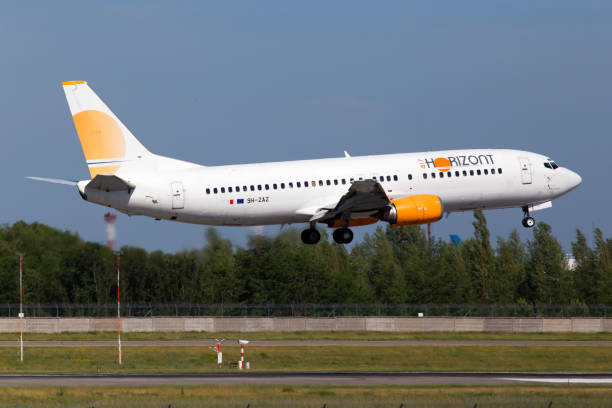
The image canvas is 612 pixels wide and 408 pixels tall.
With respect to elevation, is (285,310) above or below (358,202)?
below

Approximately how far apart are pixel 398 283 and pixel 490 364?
5347 centimetres

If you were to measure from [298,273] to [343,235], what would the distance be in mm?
48798

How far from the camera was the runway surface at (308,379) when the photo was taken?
177 ft

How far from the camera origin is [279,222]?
2414 inches

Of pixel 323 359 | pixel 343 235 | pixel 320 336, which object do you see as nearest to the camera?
pixel 343 235

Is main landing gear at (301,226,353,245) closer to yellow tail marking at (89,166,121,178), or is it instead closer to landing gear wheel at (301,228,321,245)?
landing gear wheel at (301,228,321,245)

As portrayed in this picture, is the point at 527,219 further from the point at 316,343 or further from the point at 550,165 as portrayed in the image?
the point at 316,343

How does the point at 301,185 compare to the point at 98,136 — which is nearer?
the point at 301,185

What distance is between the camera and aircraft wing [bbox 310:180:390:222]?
58500 mm

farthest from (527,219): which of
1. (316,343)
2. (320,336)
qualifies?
(320,336)

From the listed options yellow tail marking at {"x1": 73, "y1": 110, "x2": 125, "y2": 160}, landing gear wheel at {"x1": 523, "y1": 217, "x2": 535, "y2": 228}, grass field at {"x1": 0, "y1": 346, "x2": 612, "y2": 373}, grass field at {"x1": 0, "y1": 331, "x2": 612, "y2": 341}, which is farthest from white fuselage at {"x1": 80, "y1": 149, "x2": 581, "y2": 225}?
grass field at {"x1": 0, "y1": 331, "x2": 612, "y2": 341}

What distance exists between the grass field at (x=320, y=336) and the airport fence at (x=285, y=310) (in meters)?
5.24

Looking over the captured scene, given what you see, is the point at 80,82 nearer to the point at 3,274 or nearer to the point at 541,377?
the point at 541,377

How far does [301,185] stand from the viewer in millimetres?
60031
